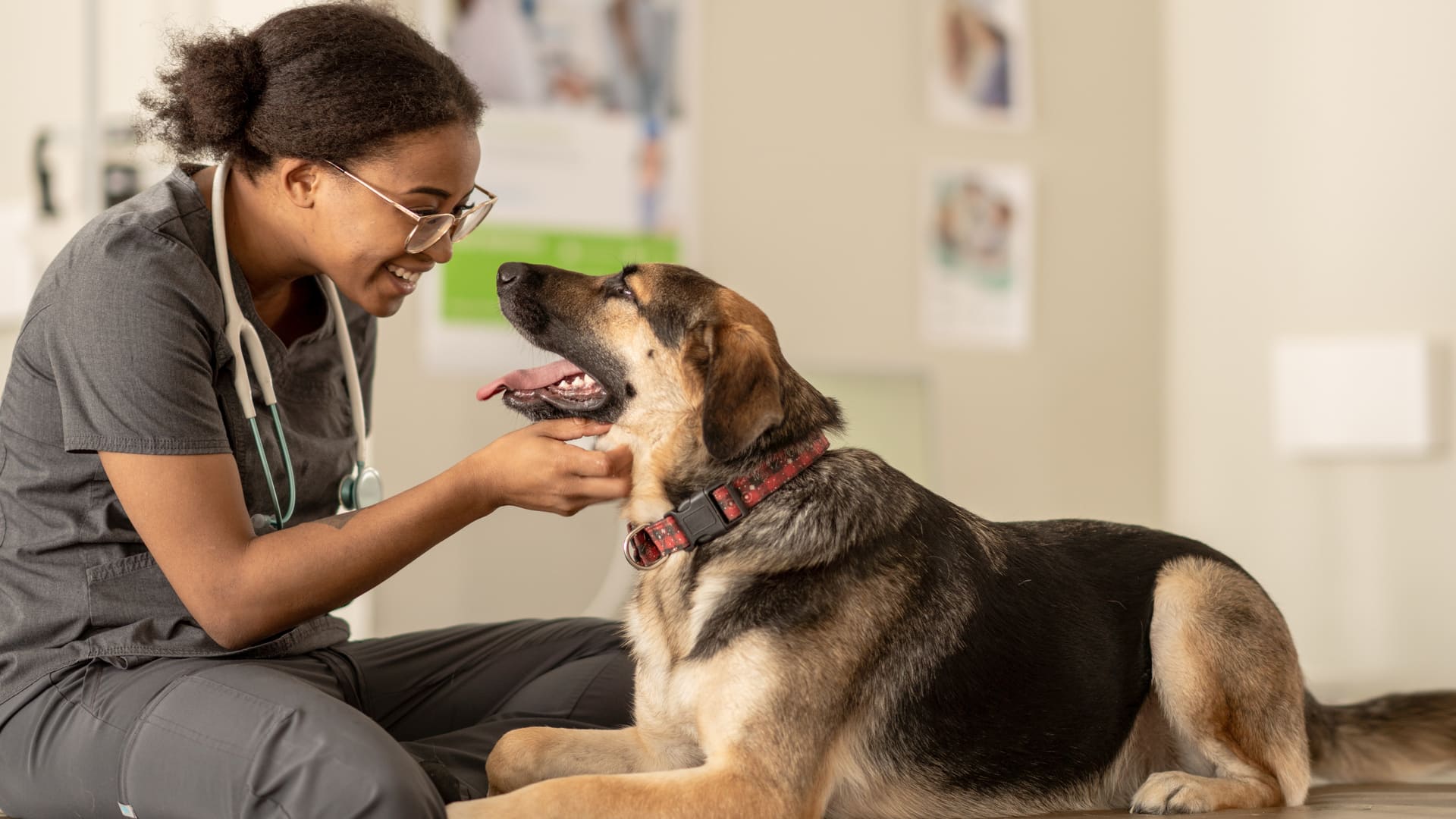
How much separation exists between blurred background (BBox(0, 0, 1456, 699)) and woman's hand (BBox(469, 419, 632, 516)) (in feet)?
6.76

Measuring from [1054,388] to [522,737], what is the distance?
352 centimetres

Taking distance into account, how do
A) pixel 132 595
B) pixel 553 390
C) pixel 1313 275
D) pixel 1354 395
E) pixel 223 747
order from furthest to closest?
pixel 1313 275 → pixel 1354 395 → pixel 553 390 → pixel 132 595 → pixel 223 747

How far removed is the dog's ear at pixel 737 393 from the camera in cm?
192

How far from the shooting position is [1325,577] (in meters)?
4.83

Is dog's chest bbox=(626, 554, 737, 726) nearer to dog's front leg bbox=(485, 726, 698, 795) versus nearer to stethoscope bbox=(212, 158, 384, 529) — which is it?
dog's front leg bbox=(485, 726, 698, 795)

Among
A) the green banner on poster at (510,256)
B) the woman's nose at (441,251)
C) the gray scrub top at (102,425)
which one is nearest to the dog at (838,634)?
the woman's nose at (441,251)

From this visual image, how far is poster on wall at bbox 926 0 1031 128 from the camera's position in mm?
4930

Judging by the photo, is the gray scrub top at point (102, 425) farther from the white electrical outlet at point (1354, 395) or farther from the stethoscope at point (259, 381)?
the white electrical outlet at point (1354, 395)

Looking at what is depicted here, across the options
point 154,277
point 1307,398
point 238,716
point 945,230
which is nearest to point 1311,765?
point 238,716

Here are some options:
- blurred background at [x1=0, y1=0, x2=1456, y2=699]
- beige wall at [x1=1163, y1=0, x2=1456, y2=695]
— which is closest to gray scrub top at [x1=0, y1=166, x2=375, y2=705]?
blurred background at [x1=0, y1=0, x2=1456, y2=699]

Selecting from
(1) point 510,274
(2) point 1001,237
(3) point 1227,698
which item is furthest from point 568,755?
(2) point 1001,237

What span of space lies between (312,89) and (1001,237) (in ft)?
Answer: 11.2

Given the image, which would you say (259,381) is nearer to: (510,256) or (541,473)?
(541,473)

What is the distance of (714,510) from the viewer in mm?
1991
